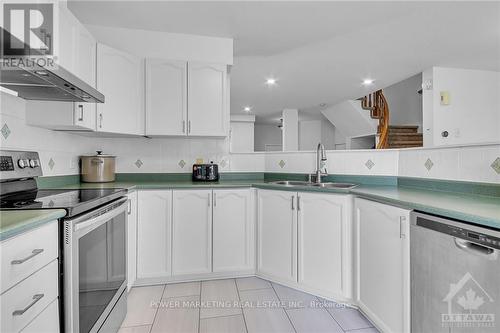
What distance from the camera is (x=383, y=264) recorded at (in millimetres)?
1559

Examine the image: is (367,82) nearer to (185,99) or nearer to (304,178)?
(304,178)

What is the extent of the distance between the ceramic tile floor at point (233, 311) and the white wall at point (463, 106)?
3.32 metres

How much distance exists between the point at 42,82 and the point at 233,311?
1.86 meters

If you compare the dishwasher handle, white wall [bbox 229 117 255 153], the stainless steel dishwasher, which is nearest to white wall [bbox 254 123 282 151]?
white wall [bbox 229 117 255 153]

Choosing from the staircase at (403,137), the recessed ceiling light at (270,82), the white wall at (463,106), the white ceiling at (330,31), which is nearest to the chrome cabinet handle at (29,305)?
the white ceiling at (330,31)

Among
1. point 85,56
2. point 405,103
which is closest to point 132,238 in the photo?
point 85,56

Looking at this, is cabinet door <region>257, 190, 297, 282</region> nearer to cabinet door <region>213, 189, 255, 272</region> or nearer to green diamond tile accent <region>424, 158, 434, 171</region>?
cabinet door <region>213, 189, 255, 272</region>

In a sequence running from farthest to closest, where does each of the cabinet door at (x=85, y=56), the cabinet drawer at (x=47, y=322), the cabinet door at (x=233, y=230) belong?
the cabinet door at (x=233, y=230) < the cabinet door at (x=85, y=56) < the cabinet drawer at (x=47, y=322)

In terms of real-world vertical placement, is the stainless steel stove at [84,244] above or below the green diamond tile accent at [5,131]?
below

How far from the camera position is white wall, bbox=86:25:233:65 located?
2369mm

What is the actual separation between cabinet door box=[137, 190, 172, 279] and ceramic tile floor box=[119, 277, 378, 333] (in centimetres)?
16

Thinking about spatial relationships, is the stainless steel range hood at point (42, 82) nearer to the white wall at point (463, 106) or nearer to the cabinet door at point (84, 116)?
the cabinet door at point (84, 116)

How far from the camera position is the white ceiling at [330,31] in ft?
6.81

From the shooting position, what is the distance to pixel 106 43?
237 centimetres
